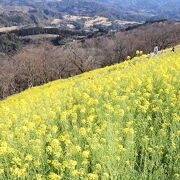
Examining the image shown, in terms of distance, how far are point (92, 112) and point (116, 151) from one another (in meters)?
2.43

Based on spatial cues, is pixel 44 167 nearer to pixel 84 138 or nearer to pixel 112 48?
pixel 84 138

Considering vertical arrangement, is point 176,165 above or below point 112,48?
above

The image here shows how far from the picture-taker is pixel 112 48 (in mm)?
62844

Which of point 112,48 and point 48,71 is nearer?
point 48,71

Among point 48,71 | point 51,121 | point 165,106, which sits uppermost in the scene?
point 165,106

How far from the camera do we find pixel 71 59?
44.4 metres

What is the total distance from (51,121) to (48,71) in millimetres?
44389

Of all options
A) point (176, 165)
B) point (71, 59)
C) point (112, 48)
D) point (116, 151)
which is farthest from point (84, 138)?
point (112, 48)

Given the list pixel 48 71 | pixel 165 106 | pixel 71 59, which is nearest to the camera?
pixel 165 106

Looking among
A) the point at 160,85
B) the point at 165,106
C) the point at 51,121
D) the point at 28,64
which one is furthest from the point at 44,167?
the point at 28,64

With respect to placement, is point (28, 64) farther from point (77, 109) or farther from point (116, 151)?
point (116, 151)

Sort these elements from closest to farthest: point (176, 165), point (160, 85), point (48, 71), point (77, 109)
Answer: point (176, 165)
point (77, 109)
point (160, 85)
point (48, 71)

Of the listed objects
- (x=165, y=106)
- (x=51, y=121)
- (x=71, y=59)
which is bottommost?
(x=71, y=59)

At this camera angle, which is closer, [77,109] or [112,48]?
[77,109]
